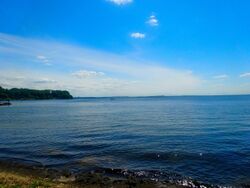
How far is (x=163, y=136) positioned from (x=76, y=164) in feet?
49.8

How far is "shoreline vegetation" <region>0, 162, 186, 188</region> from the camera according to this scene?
47.7 ft

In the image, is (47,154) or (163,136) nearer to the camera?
(47,154)

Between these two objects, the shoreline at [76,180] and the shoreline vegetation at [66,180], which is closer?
the shoreline vegetation at [66,180]

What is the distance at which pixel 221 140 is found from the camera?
29.9 m

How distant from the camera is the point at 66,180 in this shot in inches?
659

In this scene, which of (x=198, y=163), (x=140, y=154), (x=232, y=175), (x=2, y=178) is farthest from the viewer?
(x=140, y=154)

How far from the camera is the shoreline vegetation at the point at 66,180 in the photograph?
14545 mm

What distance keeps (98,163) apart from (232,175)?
1013cm

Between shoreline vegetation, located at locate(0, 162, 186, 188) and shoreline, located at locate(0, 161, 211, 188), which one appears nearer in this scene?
shoreline vegetation, located at locate(0, 162, 186, 188)

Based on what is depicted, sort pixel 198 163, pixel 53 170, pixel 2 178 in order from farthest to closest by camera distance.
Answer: pixel 198 163 < pixel 53 170 < pixel 2 178

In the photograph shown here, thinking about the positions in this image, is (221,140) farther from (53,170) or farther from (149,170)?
(53,170)

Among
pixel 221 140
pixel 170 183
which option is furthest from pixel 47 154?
pixel 221 140

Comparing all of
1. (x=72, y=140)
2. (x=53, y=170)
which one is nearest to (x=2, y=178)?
(x=53, y=170)

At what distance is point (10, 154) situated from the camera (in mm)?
25000
